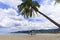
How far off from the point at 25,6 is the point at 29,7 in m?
0.98

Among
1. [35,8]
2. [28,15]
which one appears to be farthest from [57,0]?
[28,15]

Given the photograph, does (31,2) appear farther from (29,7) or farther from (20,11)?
(20,11)

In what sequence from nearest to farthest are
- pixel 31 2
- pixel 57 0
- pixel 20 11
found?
pixel 57 0 < pixel 31 2 < pixel 20 11

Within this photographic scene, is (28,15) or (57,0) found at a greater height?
(57,0)

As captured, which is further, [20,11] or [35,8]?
[20,11]

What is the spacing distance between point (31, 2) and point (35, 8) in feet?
4.30

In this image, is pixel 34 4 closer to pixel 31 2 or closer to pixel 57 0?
pixel 31 2

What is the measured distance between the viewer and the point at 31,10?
3169 centimetres

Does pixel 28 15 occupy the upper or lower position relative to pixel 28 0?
lower

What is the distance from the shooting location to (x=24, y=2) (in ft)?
106

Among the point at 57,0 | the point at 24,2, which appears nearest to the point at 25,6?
the point at 24,2

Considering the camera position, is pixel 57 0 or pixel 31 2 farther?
pixel 31 2

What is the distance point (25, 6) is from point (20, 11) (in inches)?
60.4

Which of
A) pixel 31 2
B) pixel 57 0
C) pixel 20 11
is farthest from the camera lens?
pixel 20 11
